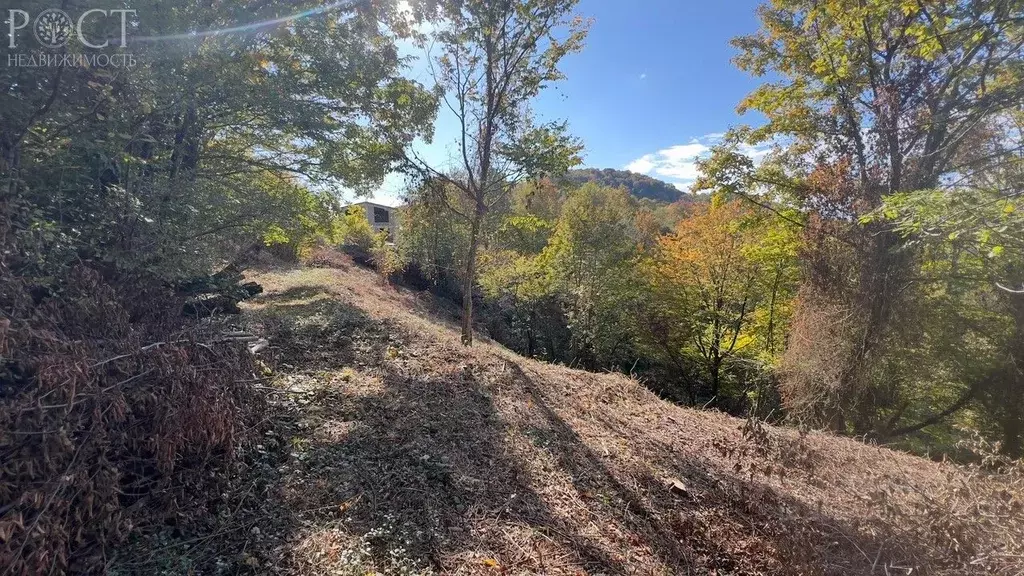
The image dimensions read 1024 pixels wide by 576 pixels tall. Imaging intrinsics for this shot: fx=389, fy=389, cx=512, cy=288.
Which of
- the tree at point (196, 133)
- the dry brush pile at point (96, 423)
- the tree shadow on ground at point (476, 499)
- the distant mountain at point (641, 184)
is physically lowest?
the tree shadow on ground at point (476, 499)

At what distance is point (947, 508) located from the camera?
126 inches

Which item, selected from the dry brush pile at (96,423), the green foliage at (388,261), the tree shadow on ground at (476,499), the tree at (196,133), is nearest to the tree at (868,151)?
the tree shadow on ground at (476,499)

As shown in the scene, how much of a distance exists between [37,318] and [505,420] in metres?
3.67

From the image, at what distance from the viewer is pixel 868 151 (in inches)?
297

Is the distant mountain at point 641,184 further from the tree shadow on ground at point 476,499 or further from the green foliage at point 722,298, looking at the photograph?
the tree shadow on ground at point 476,499

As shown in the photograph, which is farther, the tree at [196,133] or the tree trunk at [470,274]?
the tree trunk at [470,274]

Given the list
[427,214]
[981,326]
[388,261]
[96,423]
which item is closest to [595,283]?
[427,214]

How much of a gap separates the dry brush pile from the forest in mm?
15

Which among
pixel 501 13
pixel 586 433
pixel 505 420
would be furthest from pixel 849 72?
pixel 505 420

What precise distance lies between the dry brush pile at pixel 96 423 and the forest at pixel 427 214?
0.05 ft

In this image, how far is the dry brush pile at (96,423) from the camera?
1842 mm

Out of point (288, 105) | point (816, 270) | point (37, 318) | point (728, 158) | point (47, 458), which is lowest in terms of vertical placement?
point (47, 458)

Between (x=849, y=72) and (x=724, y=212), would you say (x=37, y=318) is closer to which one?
(x=849, y=72)

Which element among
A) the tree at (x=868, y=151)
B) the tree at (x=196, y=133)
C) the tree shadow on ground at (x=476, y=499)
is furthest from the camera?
the tree at (x=868, y=151)
